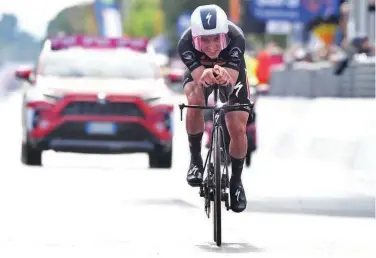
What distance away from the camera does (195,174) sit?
11766 millimetres

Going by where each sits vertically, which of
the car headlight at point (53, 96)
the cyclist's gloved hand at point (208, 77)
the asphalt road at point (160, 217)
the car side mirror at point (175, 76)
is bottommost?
the asphalt road at point (160, 217)

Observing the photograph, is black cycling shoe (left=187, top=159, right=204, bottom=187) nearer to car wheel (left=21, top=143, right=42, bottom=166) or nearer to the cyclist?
the cyclist

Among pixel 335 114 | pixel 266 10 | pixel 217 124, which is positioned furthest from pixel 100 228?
pixel 266 10

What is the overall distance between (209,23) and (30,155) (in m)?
9.21

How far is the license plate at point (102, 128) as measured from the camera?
63.6 ft

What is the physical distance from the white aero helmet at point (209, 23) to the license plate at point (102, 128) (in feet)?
27.3

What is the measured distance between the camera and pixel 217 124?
11.3 m

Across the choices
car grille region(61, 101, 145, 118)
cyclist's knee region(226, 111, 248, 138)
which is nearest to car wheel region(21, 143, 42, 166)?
car grille region(61, 101, 145, 118)

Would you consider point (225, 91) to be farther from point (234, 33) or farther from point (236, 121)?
point (234, 33)

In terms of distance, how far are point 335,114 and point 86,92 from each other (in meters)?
3.95

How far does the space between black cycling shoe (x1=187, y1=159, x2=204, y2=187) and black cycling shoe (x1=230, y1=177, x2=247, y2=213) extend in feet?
0.84

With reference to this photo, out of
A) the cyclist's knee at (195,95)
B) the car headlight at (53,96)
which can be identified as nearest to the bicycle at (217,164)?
the cyclist's knee at (195,95)

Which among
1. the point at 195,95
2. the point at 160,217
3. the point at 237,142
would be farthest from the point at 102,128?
the point at 195,95

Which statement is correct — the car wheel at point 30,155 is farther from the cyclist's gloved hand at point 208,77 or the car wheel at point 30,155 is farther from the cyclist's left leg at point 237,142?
the cyclist's gloved hand at point 208,77
